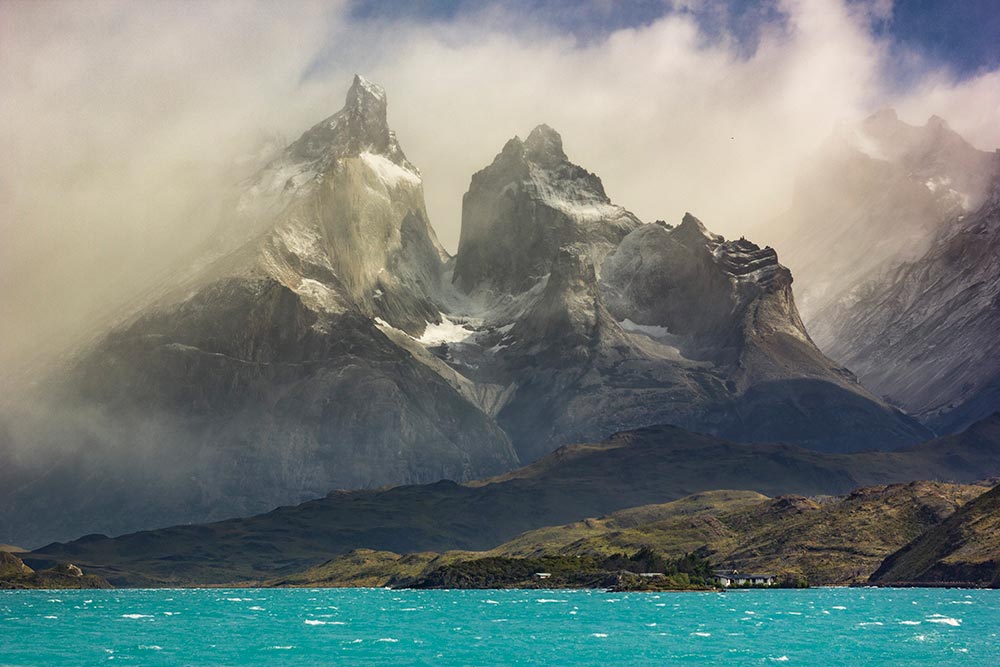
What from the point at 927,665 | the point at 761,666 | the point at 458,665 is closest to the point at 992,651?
the point at 927,665

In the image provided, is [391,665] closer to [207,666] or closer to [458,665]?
[458,665]

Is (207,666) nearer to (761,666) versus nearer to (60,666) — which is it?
(60,666)

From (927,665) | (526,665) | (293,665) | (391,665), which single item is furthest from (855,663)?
(293,665)

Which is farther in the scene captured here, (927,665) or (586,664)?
(586,664)

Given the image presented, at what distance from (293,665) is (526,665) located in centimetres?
3182

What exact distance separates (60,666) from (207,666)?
67.7 ft

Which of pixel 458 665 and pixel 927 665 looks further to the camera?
pixel 458 665

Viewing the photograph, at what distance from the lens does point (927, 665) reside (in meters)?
185

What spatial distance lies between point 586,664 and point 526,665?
8202 mm

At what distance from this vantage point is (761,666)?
191 m

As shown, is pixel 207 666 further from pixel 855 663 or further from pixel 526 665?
pixel 855 663

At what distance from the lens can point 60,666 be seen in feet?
651

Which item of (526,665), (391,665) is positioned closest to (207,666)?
(391,665)

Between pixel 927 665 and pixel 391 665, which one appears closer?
pixel 927 665
